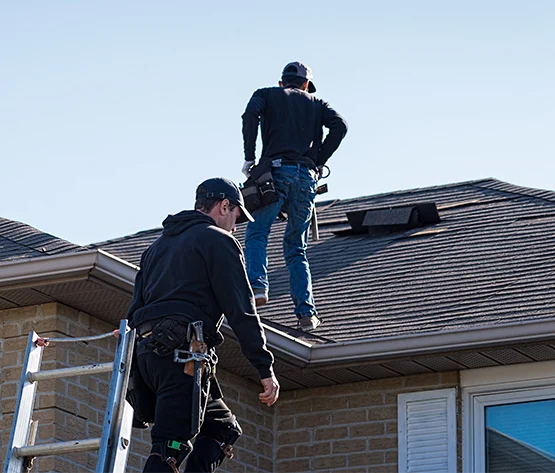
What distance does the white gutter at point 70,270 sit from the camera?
9117mm

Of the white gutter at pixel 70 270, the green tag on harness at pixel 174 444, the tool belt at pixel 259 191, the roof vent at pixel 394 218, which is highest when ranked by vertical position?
the roof vent at pixel 394 218

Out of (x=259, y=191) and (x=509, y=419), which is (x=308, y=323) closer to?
(x=259, y=191)

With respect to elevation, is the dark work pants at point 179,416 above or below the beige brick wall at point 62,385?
below

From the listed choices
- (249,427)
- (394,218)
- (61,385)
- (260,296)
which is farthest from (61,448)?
(394,218)

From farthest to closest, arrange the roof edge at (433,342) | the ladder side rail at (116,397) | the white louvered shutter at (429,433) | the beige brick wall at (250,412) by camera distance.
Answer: the white louvered shutter at (429,433)
the roof edge at (433,342)
the beige brick wall at (250,412)
the ladder side rail at (116,397)

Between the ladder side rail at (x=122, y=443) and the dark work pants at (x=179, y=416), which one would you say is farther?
the dark work pants at (x=179, y=416)

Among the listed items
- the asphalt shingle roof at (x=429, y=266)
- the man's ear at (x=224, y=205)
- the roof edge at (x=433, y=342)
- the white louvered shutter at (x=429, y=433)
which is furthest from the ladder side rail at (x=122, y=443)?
the white louvered shutter at (x=429, y=433)

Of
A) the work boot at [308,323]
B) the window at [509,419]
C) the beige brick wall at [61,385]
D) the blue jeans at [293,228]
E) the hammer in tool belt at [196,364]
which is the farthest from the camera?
the work boot at [308,323]

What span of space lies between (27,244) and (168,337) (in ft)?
13.7

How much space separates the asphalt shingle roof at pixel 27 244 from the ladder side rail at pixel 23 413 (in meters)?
2.75

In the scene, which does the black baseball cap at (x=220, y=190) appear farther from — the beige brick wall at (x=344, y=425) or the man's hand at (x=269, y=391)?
the beige brick wall at (x=344, y=425)

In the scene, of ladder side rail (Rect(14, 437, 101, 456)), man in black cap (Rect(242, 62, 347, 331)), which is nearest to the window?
man in black cap (Rect(242, 62, 347, 331))

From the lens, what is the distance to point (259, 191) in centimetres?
1066

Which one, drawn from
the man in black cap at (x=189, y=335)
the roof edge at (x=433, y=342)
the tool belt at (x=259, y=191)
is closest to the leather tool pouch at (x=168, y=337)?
the man in black cap at (x=189, y=335)
